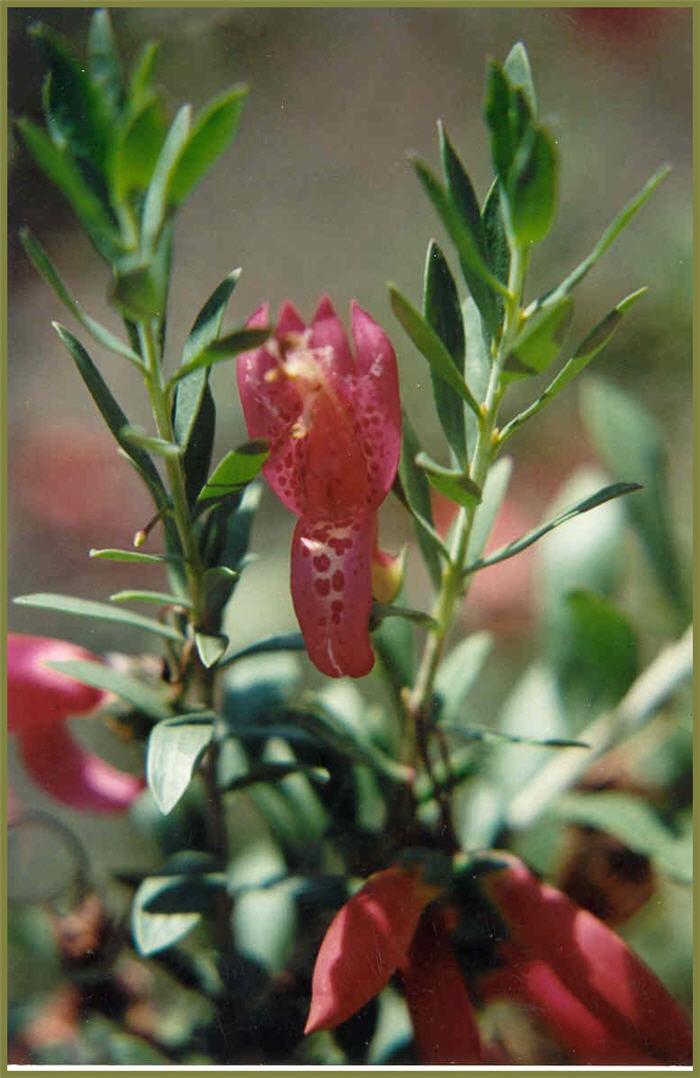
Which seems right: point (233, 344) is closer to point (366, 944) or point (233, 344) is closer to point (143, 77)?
point (143, 77)

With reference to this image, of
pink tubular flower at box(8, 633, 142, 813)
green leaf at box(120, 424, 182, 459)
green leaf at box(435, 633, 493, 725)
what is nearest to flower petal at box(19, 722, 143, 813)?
pink tubular flower at box(8, 633, 142, 813)

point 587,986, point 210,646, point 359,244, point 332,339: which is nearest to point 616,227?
point 332,339

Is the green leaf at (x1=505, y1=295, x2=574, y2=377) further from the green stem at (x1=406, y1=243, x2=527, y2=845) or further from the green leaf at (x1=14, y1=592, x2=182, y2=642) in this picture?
the green leaf at (x1=14, y1=592, x2=182, y2=642)

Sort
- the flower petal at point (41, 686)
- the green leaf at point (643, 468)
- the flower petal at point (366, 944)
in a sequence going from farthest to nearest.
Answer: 1. the green leaf at point (643, 468)
2. the flower petal at point (41, 686)
3. the flower petal at point (366, 944)

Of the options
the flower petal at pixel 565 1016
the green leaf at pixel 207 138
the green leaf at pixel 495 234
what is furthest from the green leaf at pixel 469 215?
the flower petal at pixel 565 1016

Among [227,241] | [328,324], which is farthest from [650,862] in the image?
[227,241]

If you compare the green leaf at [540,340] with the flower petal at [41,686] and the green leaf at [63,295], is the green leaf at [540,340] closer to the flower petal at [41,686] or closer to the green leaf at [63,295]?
the green leaf at [63,295]
